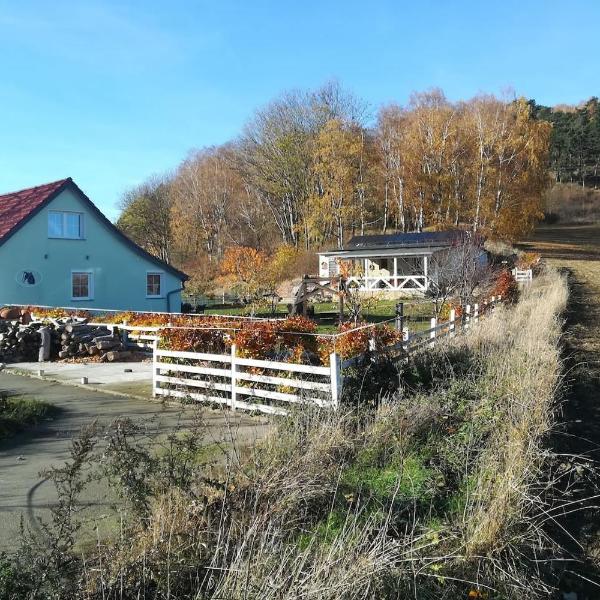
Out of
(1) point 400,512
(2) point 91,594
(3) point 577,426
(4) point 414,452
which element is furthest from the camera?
(3) point 577,426

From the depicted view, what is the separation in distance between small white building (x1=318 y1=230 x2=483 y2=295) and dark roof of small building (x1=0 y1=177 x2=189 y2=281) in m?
14.8

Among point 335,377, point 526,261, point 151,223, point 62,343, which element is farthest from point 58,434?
point 151,223

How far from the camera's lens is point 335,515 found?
4.23 meters

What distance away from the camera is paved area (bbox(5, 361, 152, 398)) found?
10.8 meters

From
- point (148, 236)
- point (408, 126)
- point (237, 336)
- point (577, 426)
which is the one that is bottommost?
point (577, 426)

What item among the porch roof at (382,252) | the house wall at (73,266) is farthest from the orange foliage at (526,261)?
the house wall at (73,266)

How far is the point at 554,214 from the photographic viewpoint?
77188 millimetres

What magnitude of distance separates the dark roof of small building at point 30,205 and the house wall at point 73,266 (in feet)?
0.61

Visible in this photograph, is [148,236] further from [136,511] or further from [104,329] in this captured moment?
[136,511]

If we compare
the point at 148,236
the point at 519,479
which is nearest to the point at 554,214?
the point at 148,236

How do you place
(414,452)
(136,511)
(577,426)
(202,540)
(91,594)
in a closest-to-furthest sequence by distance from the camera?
(91,594) < (202,540) < (136,511) < (414,452) < (577,426)

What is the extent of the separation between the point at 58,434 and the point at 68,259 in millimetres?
17697

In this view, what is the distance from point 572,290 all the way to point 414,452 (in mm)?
24225

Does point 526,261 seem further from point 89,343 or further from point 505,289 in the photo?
point 89,343
